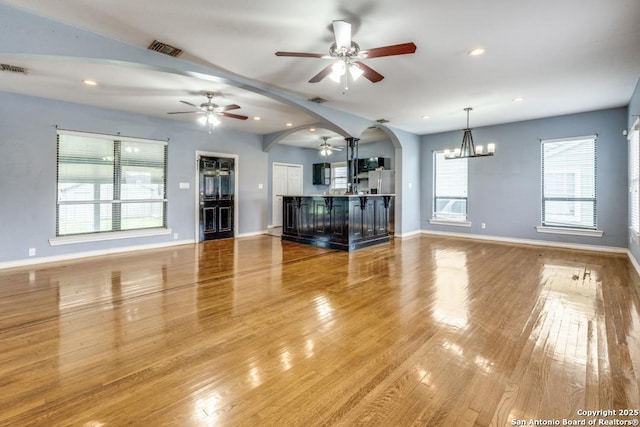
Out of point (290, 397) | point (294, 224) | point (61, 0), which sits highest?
point (61, 0)

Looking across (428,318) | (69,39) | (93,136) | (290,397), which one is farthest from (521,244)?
(93,136)

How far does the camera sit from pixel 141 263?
4930 mm

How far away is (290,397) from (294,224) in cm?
546

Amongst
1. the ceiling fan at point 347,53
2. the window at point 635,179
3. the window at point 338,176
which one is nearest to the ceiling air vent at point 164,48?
the ceiling fan at point 347,53

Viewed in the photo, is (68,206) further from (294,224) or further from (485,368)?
(485,368)

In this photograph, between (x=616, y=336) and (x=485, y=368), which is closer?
(x=485, y=368)

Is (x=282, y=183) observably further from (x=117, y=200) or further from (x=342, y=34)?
(x=342, y=34)

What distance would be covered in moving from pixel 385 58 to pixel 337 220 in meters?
3.25

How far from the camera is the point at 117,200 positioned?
5980 millimetres

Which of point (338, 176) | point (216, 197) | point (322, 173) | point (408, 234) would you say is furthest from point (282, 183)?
point (408, 234)

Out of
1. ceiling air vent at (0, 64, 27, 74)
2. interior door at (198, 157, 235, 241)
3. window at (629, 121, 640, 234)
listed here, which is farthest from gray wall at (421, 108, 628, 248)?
ceiling air vent at (0, 64, 27, 74)

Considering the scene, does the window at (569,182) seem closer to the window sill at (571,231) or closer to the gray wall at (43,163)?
the window sill at (571,231)

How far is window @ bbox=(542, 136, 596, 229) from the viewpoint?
6.01 metres

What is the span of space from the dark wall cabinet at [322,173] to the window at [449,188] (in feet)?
12.2
